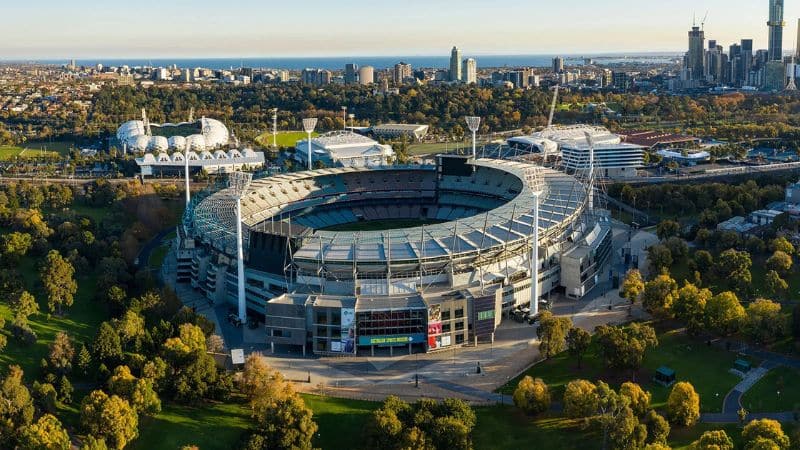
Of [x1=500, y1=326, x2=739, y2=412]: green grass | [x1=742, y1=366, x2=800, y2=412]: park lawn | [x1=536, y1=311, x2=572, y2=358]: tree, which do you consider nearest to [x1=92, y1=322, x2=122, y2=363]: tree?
[x1=500, y1=326, x2=739, y2=412]: green grass

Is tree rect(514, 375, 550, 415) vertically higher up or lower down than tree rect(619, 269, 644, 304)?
lower down

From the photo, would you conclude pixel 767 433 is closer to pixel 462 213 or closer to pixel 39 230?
pixel 462 213

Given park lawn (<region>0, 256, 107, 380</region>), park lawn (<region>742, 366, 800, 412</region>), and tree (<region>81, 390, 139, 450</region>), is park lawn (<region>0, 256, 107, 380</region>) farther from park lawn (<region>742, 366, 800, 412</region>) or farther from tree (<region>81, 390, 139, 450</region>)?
park lawn (<region>742, 366, 800, 412</region>)

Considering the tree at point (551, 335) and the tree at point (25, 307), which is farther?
the tree at point (25, 307)

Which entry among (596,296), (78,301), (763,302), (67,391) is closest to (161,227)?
(78,301)

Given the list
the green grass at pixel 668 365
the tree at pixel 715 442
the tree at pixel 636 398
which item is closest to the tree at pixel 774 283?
the green grass at pixel 668 365

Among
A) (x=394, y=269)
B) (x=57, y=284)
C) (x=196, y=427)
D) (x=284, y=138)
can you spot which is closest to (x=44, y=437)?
(x=196, y=427)

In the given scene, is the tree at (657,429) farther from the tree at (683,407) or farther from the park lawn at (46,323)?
the park lawn at (46,323)
